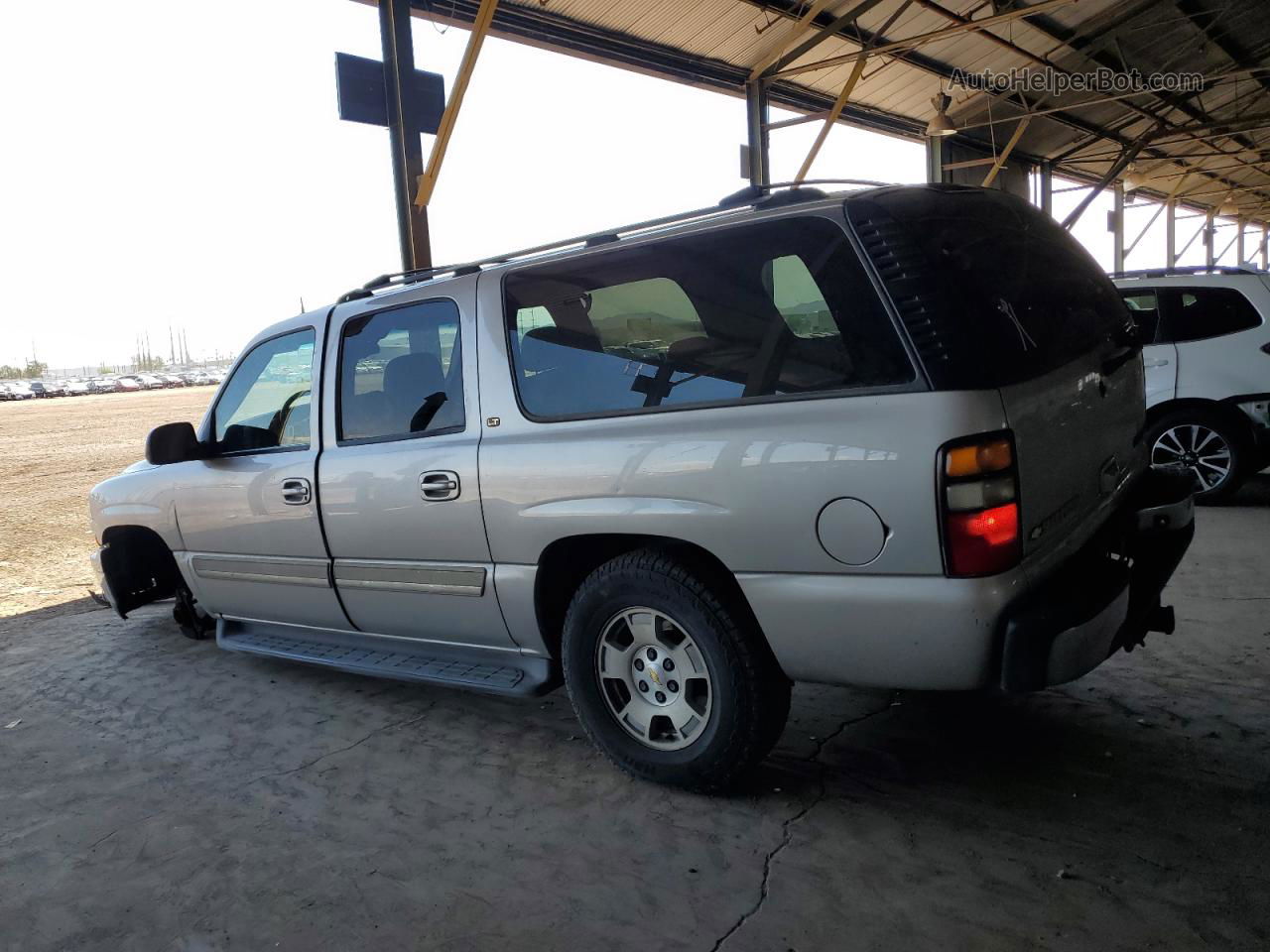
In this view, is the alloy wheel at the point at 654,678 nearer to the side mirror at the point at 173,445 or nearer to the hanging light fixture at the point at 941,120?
the side mirror at the point at 173,445

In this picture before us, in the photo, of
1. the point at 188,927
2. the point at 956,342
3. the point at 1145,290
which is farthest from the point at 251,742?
the point at 1145,290

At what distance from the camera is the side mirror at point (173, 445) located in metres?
4.12

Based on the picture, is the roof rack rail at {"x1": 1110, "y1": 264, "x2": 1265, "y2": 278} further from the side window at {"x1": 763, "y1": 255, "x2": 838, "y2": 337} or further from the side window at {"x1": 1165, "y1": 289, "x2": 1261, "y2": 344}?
the side window at {"x1": 763, "y1": 255, "x2": 838, "y2": 337}

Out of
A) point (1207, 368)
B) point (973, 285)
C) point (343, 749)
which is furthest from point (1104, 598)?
point (1207, 368)

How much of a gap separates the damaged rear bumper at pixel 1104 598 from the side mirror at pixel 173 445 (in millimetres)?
3635

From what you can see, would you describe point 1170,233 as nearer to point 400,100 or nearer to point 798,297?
point 400,100

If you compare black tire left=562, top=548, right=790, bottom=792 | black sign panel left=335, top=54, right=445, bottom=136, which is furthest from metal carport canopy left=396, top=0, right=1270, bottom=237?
black tire left=562, top=548, right=790, bottom=792

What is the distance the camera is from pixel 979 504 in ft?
7.29

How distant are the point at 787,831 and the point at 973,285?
1.66 meters

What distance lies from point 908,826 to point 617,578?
3.72ft

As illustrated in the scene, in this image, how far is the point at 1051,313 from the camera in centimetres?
271

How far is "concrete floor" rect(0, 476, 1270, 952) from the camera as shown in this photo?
7.39 feet

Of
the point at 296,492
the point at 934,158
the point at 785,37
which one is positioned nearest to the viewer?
the point at 296,492

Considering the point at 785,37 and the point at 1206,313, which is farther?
the point at 785,37
